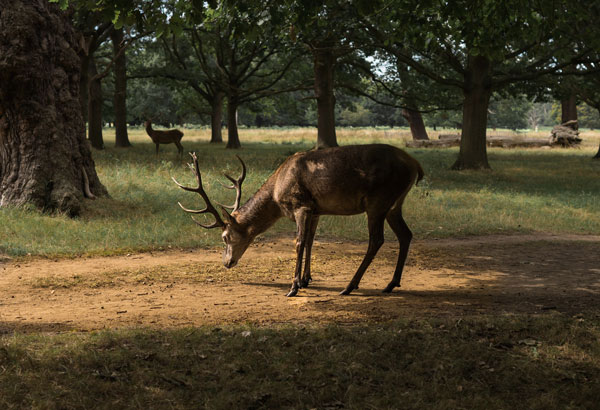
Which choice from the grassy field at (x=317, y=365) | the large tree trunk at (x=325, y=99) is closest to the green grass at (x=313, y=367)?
the grassy field at (x=317, y=365)

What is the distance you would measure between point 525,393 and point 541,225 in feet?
30.5

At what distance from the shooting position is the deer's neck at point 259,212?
855 centimetres

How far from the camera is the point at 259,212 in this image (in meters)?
8.58

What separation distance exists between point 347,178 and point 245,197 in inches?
311

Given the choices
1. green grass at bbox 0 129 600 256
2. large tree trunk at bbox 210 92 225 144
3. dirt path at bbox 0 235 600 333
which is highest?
large tree trunk at bbox 210 92 225 144

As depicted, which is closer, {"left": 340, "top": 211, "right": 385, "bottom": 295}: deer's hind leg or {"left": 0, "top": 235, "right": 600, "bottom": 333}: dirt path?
{"left": 0, "top": 235, "right": 600, "bottom": 333}: dirt path

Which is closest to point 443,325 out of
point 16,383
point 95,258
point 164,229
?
point 16,383

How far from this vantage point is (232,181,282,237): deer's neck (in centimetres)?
855

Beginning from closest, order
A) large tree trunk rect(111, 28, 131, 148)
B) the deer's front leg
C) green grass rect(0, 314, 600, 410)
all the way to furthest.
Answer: green grass rect(0, 314, 600, 410) → the deer's front leg → large tree trunk rect(111, 28, 131, 148)

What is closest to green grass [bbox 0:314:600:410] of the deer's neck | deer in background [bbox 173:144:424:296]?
deer in background [bbox 173:144:424:296]

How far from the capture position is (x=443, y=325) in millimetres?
6277

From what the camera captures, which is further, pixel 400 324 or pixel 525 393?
pixel 400 324

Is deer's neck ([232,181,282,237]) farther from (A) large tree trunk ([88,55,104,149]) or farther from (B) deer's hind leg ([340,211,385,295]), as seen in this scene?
(A) large tree trunk ([88,55,104,149])

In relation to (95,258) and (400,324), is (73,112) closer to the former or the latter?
(95,258)
